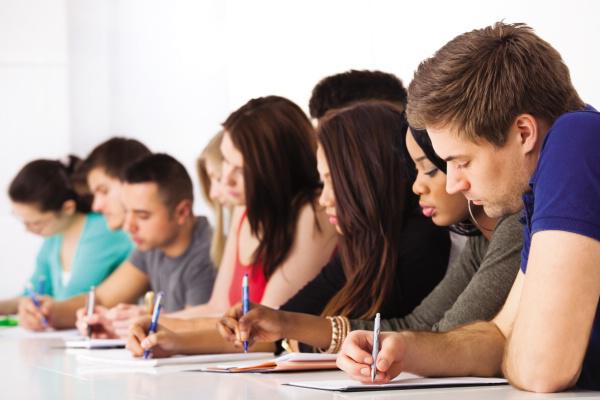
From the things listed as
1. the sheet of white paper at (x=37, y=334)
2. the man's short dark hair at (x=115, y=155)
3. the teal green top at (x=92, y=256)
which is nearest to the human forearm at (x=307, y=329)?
the sheet of white paper at (x=37, y=334)

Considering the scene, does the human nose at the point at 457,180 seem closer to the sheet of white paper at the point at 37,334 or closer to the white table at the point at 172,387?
the white table at the point at 172,387

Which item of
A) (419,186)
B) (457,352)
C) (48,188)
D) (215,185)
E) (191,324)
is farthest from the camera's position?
(48,188)

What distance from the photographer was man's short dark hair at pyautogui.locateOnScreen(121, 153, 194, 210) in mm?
3791

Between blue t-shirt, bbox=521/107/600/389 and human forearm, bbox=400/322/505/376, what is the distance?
0.31 m

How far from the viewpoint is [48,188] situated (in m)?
4.75

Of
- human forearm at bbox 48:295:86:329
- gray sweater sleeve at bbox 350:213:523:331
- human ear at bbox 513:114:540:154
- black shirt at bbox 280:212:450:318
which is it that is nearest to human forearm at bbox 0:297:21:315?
human forearm at bbox 48:295:86:329

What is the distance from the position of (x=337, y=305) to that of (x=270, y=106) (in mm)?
812

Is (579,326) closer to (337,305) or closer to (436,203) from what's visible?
(436,203)

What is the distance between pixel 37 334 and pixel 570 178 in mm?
2511

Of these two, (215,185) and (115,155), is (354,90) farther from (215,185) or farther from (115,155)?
(115,155)

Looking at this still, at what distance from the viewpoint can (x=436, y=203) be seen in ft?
7.23

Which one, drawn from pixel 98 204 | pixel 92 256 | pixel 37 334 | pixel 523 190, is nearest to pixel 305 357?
pixel 523 190

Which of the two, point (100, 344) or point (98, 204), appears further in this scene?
point (98, 204)

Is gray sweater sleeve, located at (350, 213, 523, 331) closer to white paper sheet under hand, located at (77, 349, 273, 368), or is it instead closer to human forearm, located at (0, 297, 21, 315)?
white paper sheet under hand, located at (77, 349, 273, 368)
